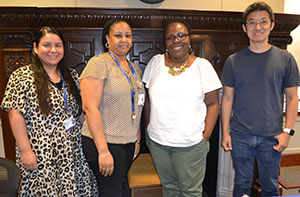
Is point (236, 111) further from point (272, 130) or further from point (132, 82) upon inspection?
point (132, 82)

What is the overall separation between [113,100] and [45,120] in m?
0.43

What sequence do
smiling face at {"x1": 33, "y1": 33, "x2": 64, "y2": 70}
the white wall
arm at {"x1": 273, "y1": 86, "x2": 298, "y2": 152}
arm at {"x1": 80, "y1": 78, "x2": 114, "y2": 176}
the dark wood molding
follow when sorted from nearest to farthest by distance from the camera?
arm at {"x1": 80, "y1": 78, "x2": 114, "y2": 176} → smiling face at {"x1": 33, "y1": 33, "x2": 64, "y2": 70} → arm at {"x1": 273, "y1": 86, "x2": 298, "y2": 152} → the dark wood molding → the white wall

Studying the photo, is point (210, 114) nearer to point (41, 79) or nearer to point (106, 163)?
point (106, 163)

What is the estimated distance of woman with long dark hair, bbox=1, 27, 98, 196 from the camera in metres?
1.31

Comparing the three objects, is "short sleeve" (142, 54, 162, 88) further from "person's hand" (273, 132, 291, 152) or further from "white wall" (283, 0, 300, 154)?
"white wall" (283, 0, 300, 154)

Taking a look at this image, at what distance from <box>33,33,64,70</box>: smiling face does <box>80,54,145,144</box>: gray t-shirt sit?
0.24 m

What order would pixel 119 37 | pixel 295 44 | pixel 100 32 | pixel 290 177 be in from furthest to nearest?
1. pixel 295 44
2. pixel 290 177
3. pixel 100 32
4. pixel 119 37

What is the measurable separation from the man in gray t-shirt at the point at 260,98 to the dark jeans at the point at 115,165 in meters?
0.72

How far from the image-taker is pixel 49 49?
1.36 m

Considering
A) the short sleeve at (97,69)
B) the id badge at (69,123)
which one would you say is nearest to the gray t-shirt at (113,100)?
the short sleeve at (97,69)

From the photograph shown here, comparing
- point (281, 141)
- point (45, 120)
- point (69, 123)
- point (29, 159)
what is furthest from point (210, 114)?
point (29, 159)

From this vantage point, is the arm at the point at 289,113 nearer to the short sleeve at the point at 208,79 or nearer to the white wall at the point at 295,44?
the short sleeve at the point at 208,79

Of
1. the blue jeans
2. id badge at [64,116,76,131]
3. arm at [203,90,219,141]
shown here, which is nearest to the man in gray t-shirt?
the blue jeans

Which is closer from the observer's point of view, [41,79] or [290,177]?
[41,79]
